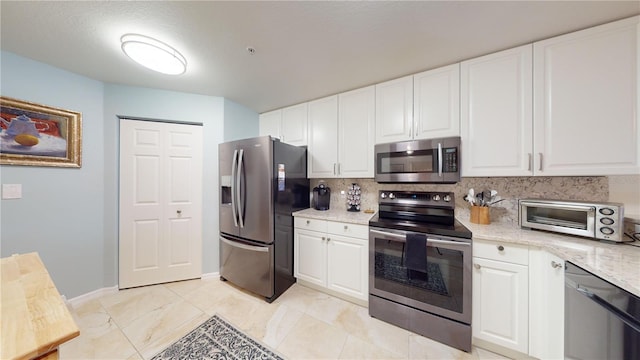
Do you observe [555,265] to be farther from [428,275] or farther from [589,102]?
[589,102]

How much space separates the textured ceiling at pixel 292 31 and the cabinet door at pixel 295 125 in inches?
23.7

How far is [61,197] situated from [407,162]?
10.9 ft

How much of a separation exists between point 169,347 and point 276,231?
1.16m

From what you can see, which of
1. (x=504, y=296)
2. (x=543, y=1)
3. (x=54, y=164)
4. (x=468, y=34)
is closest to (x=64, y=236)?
(x=54, y=164)

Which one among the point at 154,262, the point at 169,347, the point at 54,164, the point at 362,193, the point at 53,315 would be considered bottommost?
the point at 169,347

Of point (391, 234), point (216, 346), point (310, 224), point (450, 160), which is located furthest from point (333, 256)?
point (450, 160)

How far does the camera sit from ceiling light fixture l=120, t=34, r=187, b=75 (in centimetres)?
142

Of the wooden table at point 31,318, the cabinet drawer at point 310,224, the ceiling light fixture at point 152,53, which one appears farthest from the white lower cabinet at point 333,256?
the ceiling light fixture at point 152,53

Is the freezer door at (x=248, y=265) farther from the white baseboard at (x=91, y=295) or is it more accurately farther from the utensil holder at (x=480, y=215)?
the utensil holder at (x=480, y=215)

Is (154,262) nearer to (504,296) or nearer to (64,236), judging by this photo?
(64,236)

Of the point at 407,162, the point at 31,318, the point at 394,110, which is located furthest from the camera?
the point at 394,110

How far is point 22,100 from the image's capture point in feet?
5.50

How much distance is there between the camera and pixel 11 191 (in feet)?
5.41

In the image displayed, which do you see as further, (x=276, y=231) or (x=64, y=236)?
(x=276, y=231)
